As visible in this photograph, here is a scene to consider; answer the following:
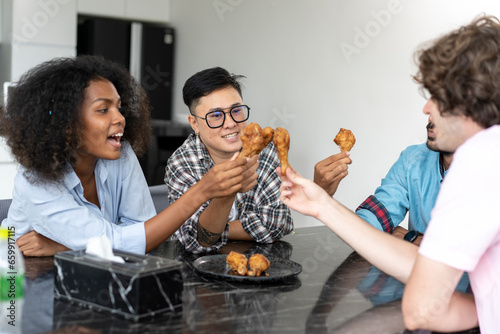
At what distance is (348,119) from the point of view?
4.28 metres

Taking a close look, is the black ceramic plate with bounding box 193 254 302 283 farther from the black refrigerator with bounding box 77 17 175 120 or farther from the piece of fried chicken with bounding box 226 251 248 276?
the black refrigerator with bounding box 77 17 175 120

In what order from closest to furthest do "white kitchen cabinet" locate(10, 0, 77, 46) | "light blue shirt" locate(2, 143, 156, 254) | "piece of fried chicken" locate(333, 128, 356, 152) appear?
"light blue shirt" locate(2, 143, 156, 254), "piece of fried chicken" locate(333, 128, 356, 152), "white kitchen cabinet" locate(10, 0, 77, 46)

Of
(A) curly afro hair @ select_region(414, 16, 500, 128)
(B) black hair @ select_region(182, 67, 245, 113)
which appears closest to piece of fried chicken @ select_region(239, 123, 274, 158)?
(B) black hair @ select_region(182, 67, 245, 113)

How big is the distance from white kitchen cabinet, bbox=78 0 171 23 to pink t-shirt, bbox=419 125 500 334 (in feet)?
16.9

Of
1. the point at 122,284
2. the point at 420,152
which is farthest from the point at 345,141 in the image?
the point at 122,284

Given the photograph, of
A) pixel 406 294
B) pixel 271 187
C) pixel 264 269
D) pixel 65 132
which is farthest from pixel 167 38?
Answer: pixel 406 294

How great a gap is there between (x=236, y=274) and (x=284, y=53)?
11.3ft

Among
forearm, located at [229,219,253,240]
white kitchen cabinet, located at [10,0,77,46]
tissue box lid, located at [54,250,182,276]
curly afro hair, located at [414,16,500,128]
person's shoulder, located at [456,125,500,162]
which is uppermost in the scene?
white kitchen cabinet, located at [10,0,77,46]

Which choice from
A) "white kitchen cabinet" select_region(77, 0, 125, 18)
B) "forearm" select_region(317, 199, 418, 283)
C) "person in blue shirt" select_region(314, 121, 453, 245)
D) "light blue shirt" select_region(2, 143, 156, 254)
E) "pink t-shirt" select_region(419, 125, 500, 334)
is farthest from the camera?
"white kitchen cabinet" select_region(77, 0, 125, 18)

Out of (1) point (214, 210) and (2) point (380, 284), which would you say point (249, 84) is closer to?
(1) point (214, 210)

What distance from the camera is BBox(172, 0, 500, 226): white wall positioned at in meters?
3.82

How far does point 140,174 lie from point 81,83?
43 cm

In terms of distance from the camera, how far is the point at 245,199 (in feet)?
8.34

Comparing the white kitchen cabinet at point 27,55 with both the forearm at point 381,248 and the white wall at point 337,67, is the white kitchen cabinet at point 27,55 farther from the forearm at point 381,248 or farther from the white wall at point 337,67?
the forearm at point 381,248
